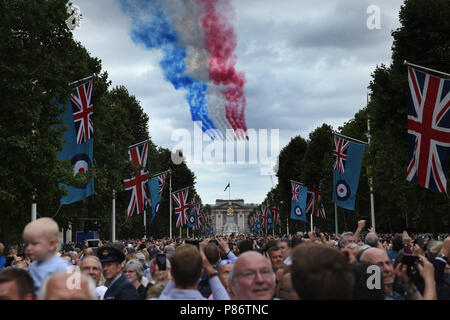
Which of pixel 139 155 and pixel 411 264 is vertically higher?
pixel 139 155

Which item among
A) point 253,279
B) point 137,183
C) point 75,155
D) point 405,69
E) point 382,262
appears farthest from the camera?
point 137,183

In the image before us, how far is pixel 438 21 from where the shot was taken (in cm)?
3033

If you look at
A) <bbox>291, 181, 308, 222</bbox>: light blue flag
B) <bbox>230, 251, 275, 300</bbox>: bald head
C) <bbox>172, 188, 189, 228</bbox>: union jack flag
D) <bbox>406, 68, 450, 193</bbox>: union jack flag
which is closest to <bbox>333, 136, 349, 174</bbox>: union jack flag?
<bbox>406, 68, 450, 193</bbox>: union jack flag

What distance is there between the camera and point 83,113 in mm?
22281

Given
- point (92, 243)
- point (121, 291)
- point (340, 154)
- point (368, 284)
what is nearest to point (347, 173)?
point (340, 154)

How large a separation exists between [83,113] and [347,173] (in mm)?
14391

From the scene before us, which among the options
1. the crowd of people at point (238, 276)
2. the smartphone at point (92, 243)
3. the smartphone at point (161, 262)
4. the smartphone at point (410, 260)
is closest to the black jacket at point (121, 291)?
the crowd of people at point (238, 276)

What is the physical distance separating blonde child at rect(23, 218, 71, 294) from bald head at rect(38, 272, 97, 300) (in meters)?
1.02

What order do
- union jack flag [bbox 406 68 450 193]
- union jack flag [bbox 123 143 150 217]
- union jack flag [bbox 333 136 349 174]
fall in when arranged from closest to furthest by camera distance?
union jack flag [bbox 406 68 450 193]
union jack flag [bbox 333 136 349 174]
union jack flag [bbox 123 143 150 217]

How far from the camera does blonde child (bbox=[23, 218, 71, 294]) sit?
4973 millimetres

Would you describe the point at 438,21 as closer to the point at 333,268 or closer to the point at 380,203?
the point at 333,268

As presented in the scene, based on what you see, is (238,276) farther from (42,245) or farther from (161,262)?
(161,262)

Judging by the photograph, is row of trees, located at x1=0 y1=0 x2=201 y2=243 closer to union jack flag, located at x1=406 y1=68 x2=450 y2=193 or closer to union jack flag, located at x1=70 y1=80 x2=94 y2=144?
union jack flag, located at x1=70 y1=80 x2=94 y2=144
